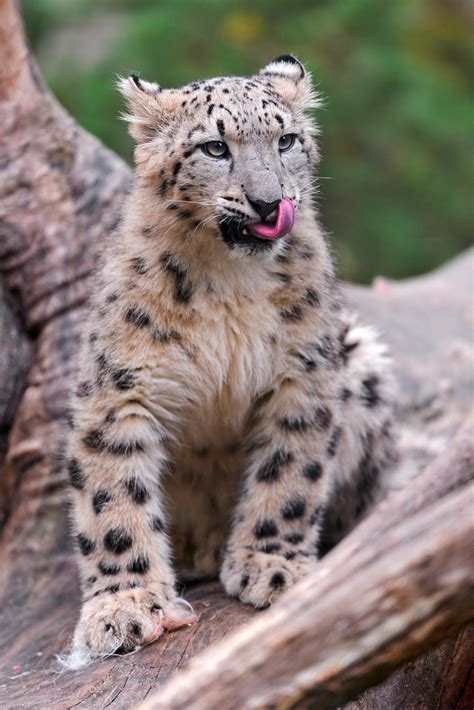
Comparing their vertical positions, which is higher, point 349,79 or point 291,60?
point 291,60

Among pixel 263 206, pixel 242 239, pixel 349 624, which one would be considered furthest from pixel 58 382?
pixel 349 624

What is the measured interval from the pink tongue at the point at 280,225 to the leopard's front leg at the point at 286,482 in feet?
3.25

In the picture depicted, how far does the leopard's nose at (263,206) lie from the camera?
5188mm

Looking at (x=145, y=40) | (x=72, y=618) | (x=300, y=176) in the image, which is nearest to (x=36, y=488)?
(x=72, y=618)

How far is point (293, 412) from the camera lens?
5.93 metres

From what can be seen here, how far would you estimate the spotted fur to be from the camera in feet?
18.0

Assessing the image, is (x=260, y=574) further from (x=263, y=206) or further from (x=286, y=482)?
(x=263, y=206)

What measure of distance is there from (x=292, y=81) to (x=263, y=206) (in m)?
1.20

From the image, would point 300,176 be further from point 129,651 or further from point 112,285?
point 129,651

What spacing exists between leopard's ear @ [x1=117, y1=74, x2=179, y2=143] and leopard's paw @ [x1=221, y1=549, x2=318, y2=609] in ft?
7.82

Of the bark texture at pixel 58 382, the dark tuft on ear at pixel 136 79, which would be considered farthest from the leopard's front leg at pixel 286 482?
the dark tuft on ear at pixel 136 79

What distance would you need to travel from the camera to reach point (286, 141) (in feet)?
18.5

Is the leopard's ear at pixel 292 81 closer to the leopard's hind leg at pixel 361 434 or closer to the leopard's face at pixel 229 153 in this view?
the leopard's face at pixel 229 153

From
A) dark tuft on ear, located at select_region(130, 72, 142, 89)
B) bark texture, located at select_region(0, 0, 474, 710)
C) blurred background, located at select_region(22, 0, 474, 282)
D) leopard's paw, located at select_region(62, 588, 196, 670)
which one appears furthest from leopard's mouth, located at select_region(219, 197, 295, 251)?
blurred background, located at select_region(22, 0, 474, 282)
